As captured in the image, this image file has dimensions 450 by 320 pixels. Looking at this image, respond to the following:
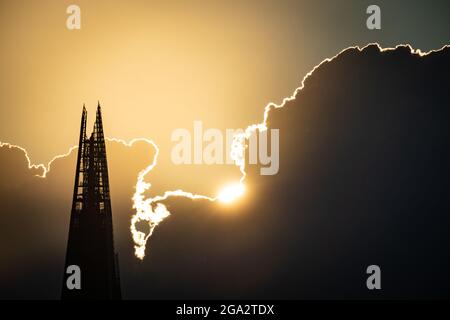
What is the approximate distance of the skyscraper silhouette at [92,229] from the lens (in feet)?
153

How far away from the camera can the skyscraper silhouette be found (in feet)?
153

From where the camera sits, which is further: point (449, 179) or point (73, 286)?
point (449, 179)

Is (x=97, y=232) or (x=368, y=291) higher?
(x=97, y=232)

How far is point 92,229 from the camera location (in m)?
47.3

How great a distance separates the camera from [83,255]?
155ft
